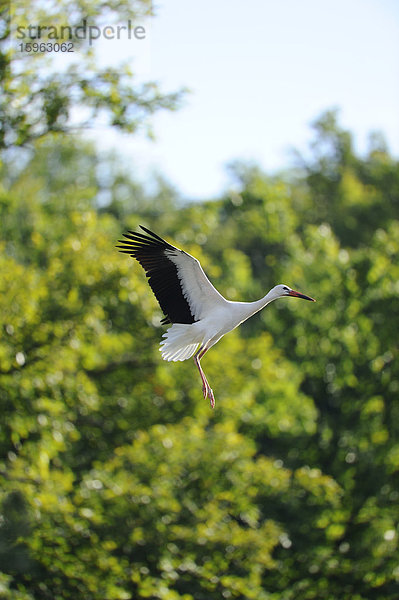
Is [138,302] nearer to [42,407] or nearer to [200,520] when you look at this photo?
[42,407]

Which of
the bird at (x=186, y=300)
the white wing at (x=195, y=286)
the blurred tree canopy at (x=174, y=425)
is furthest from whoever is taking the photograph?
the blurred tree canopy at (x=174, y=425)

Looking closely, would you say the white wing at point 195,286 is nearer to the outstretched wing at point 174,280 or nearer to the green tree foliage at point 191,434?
the outstretched wing at point 174,280

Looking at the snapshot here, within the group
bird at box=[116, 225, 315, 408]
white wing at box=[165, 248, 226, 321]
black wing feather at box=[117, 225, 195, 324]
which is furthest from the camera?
black wing feather at box=[117, 225, 195, 324]

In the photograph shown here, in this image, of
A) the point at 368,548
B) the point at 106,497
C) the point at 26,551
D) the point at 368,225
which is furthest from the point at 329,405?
the point at 368,225

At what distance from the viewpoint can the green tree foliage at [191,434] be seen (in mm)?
15805

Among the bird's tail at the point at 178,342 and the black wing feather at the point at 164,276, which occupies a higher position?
the black wing feather at the point at 164,276

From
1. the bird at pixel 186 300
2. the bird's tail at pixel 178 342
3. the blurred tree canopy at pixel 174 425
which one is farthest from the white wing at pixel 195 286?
the blurred tree canopy at pixel 174 425

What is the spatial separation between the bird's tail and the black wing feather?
0.73ft

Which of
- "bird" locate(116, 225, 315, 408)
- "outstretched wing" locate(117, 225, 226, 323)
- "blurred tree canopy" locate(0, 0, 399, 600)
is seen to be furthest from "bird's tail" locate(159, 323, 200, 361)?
"blurred tree canopy" locate(0, 0, 399, 600)

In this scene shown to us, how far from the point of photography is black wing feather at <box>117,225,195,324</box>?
9172 mm

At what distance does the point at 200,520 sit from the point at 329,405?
9461mm

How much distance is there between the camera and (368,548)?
20656 millimetres

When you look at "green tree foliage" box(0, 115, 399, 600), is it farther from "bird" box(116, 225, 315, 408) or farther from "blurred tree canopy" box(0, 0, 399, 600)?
"bird" box(116, 225, 315, 408)

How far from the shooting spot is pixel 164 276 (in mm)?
9281
